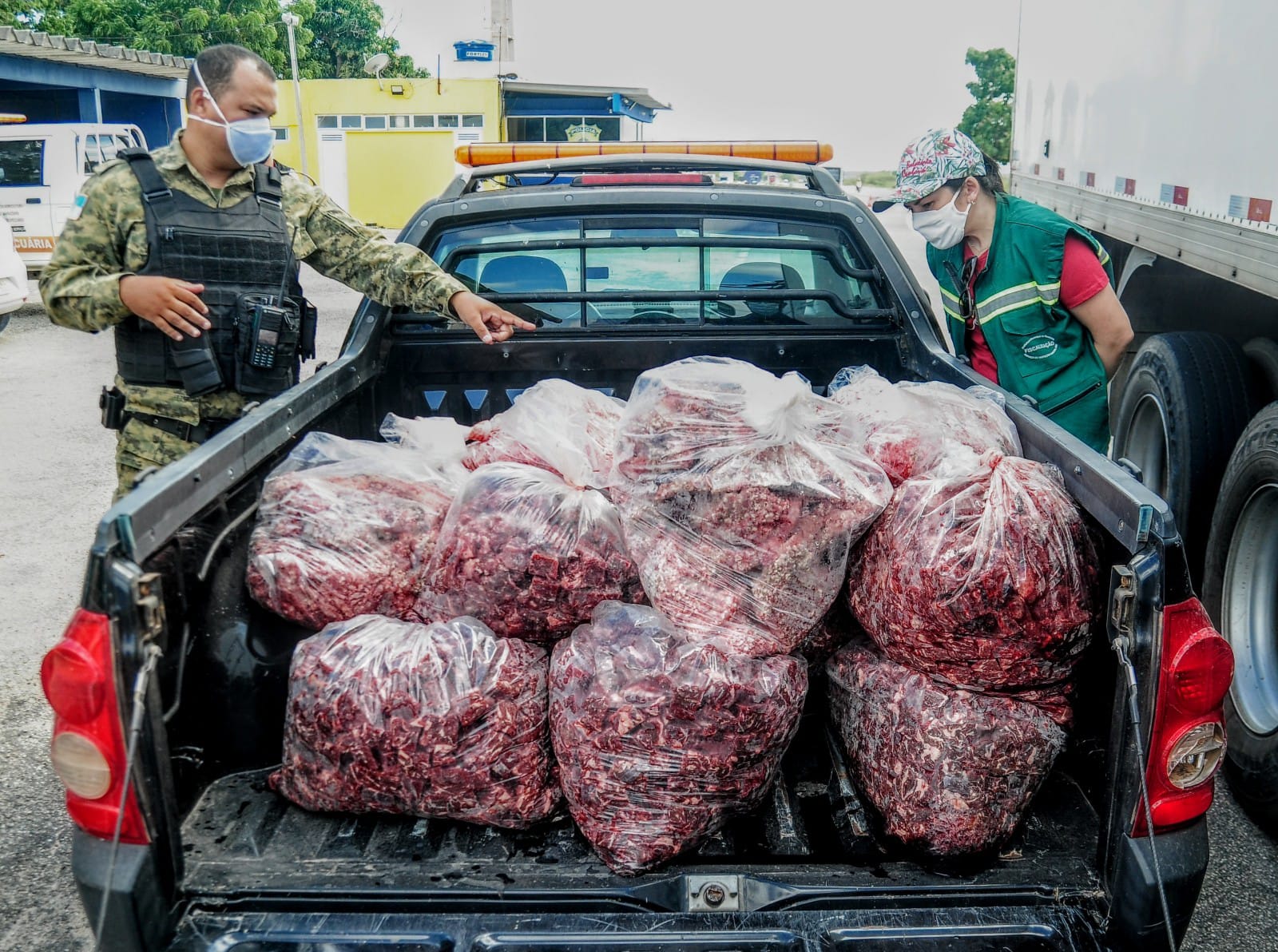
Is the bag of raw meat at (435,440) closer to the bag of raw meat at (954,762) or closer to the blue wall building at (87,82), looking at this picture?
the bag of raw meat at (954,762)

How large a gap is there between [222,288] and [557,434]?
135 centimetres

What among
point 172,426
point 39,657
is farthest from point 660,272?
point 39,657

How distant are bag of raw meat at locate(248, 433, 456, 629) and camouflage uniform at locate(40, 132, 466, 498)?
3.08 ft

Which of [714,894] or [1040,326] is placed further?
[1040,326]

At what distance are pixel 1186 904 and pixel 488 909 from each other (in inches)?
44.4

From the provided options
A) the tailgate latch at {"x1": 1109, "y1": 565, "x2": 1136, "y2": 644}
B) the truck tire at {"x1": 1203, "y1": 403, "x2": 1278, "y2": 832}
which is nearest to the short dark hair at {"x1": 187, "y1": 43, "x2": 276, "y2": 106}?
the tailgate latch at {"x1": 1109, "y1": 565, "x2": 1136, "y2": 644}

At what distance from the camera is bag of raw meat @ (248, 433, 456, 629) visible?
2057mm

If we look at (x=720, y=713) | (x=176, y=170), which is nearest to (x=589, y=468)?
(x=720, y=713)

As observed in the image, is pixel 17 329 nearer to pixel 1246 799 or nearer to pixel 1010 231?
pixel 1010 231

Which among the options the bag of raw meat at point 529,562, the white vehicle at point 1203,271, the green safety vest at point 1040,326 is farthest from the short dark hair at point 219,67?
the white vehicle at point 1203,271

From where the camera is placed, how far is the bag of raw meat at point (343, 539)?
206 cm

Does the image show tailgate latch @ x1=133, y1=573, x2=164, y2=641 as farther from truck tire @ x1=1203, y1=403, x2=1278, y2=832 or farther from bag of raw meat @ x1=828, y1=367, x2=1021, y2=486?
truck tire @ x1=1203, y1=403, x2=1278, y2=832

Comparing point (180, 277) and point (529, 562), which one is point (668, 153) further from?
point (529, 562)

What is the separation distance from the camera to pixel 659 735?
5.93 ft
